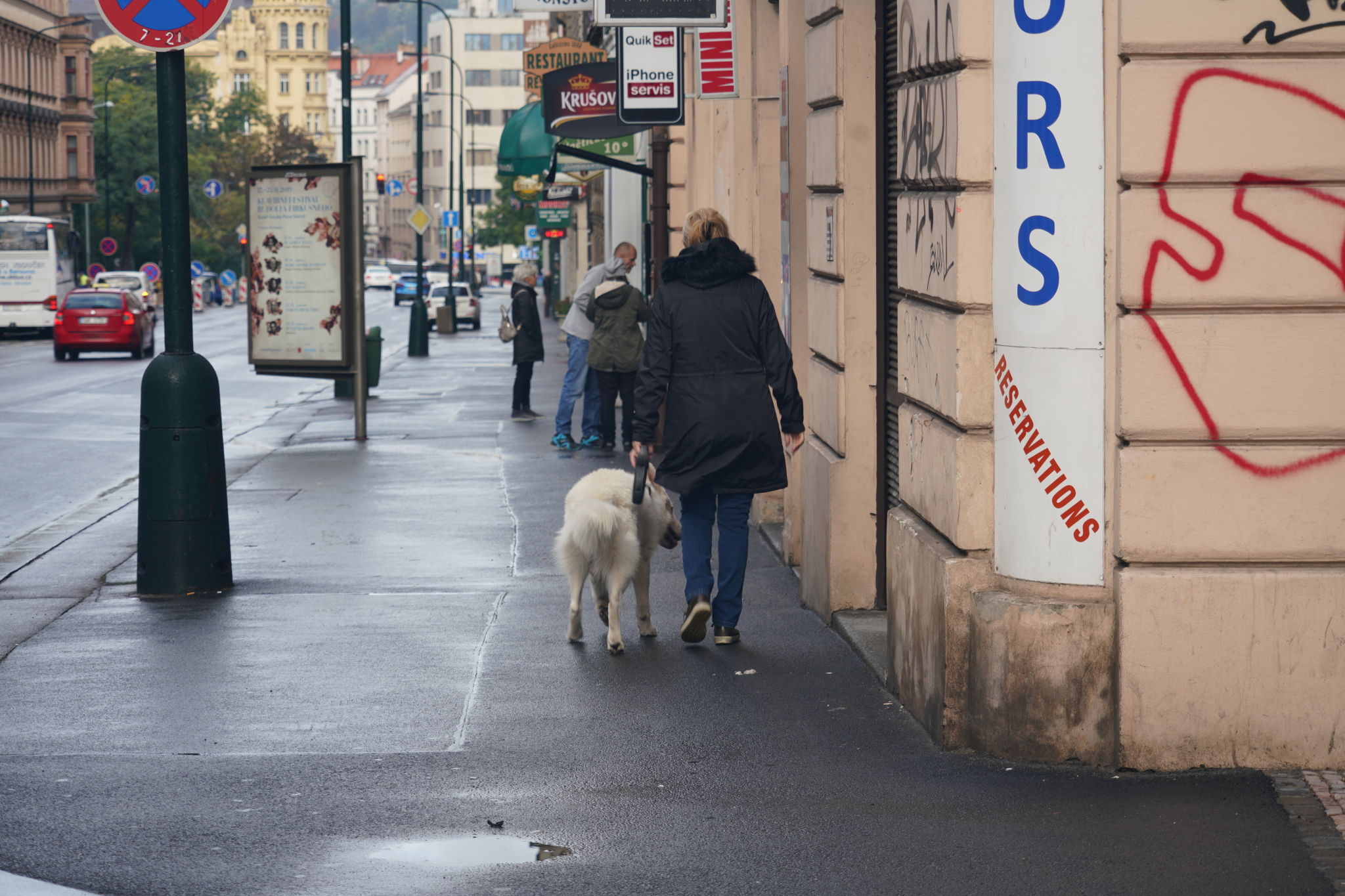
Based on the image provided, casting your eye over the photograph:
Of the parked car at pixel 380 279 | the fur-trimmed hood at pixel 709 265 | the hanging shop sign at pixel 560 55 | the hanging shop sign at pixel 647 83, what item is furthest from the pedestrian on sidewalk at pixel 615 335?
the parked car at pixel 380 279

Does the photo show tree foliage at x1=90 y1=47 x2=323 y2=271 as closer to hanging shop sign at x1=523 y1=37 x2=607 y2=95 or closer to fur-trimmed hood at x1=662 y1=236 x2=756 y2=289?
hanging shop sign at x1=523 y1=37 x2=607 y2=95

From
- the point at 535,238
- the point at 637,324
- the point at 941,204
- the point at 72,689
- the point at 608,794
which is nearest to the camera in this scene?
the point at 608,794

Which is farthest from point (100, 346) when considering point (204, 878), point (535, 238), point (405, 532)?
point (535, 238)

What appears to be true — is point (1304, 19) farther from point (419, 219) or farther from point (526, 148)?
point (419, 219)

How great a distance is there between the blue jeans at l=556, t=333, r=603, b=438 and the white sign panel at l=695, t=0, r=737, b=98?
5350 mm

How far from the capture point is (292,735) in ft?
20.8

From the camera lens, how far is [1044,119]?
5.63 metres

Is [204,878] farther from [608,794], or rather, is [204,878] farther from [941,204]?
[941,204]

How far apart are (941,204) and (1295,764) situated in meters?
2.21

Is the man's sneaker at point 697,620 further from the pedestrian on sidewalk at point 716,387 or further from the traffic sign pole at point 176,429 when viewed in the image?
the traffic sign pole at point 176,429

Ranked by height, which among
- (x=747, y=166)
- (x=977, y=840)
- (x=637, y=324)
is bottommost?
(x=977, y=840)

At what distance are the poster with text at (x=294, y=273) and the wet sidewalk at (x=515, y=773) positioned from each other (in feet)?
27.2

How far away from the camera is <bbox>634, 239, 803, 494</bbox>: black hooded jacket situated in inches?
304

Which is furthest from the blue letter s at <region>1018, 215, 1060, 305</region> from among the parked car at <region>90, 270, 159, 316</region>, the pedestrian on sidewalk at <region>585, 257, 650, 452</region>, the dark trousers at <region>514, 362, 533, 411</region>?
the parked car at <region>90, 270, 159, 316</region>
